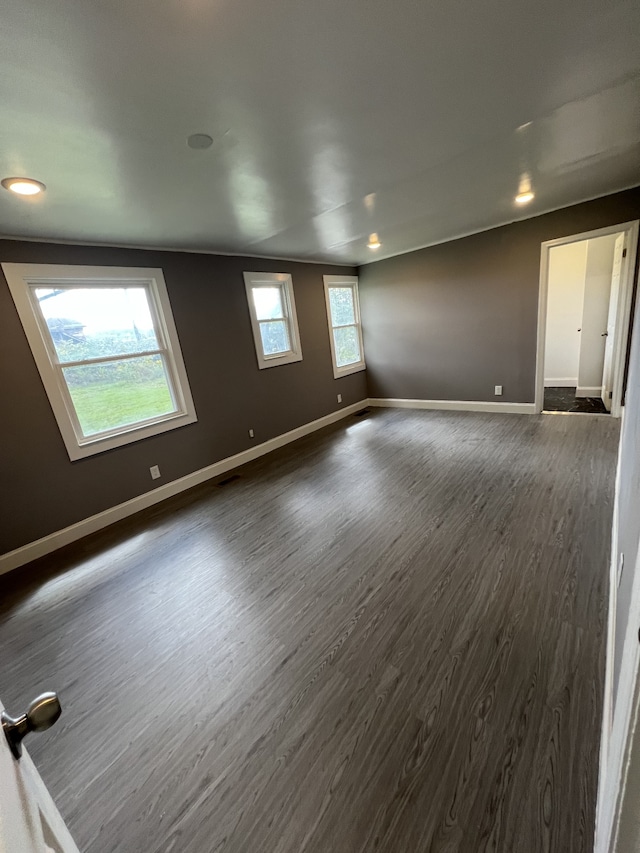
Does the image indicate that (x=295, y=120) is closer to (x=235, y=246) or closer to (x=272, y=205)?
(x=272, y=205)

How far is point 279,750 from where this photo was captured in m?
1.27

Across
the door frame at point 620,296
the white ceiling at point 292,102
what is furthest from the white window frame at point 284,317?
the door frame at point 620,296

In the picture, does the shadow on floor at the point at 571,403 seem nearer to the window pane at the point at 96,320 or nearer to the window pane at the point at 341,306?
the window pane at the point at 341,306

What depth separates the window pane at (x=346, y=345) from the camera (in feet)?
18.7

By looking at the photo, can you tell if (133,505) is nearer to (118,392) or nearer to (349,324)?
(118,392)

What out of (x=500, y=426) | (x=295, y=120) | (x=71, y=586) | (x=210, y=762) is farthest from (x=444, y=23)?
(x=500, y=426)

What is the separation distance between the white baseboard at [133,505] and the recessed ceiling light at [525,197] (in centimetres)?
359

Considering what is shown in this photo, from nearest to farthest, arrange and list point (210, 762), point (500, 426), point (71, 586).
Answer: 1. point (210, 762)
2. point (71, 586)
3. point (500, 426)

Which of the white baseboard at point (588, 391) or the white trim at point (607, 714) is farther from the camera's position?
the white baseboard at point (588, 391)

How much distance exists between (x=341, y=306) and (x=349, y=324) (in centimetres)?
33

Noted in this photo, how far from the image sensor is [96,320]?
3080 mm

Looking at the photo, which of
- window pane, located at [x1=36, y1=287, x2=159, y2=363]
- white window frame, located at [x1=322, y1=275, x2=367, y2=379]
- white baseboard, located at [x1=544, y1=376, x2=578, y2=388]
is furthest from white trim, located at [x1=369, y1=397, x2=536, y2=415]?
window pane, located at [x1=36, y1=287, x2=159, y2=363]

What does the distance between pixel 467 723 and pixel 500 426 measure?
371 cm

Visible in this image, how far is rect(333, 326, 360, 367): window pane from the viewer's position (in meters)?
5.71
